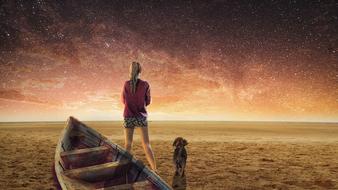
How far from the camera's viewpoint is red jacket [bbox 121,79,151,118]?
5.47m

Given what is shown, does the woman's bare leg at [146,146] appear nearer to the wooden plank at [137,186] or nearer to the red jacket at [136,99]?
the red jacket at [136,99]

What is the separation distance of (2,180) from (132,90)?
410 cm

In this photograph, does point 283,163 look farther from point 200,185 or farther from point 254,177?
point 200,185

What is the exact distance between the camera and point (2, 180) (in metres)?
6.80

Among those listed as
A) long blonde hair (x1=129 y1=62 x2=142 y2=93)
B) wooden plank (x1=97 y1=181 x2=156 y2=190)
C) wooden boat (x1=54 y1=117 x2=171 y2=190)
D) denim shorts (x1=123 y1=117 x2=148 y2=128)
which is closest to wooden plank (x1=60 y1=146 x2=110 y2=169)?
wooden boat (x1=54 y1=117 x2=171 y2=190)

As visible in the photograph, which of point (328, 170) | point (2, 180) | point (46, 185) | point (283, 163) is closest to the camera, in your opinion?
point (46, 185)

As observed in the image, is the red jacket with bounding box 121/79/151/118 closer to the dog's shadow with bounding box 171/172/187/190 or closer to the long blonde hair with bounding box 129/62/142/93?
the long blonde hair with bounding box 129/62/142/93

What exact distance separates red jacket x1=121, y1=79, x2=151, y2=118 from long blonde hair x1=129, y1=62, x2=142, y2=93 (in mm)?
76

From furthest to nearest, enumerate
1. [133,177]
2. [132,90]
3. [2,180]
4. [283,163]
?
1. [283,163]
2. [2,180]
3. [132,90]
4. [133,177]

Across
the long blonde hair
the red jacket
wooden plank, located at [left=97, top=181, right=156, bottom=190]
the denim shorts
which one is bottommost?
wooden plank, located at [left=97, top=181, right=156, bottom=190]

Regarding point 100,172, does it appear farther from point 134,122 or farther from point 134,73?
point 134,73

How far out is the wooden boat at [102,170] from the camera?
148 inches

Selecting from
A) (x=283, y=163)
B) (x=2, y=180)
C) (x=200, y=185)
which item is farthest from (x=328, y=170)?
(x=2, y=180)

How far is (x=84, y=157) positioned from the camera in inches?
197
